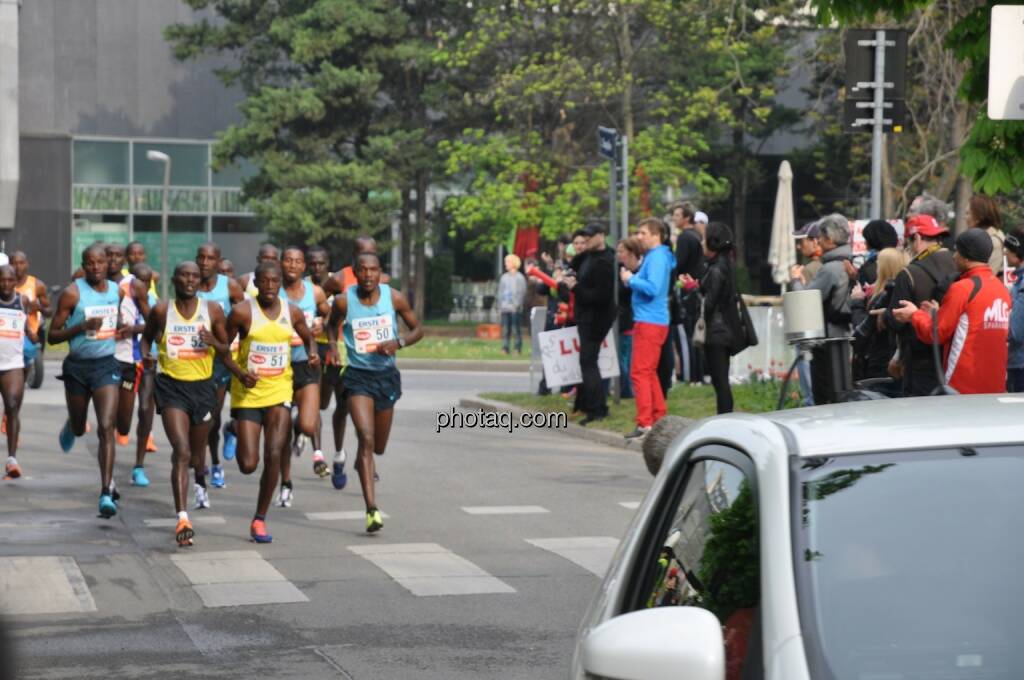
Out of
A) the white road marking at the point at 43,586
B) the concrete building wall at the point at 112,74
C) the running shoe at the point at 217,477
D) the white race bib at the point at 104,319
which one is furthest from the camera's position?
the concrete building wall at the point at 112,74

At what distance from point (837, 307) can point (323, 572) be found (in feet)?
16.6

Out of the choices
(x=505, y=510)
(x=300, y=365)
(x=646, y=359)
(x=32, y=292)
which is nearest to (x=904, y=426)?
(x=505, y=510)

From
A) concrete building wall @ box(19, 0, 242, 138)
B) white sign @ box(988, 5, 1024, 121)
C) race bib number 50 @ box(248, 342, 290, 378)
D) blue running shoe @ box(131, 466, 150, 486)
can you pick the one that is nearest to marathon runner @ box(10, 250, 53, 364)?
blue running shoe @ box(131, 466, 150, 486)

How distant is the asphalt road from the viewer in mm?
8039

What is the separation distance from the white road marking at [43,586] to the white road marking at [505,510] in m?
3.30

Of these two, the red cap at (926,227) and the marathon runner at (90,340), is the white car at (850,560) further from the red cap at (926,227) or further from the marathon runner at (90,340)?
the marathon runner at (90,340)

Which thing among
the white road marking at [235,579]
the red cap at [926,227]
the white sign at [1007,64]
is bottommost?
the white road marking at [235,579]

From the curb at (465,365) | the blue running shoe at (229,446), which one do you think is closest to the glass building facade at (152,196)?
the curb at (465,365)

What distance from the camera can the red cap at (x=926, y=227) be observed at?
11.2 meters

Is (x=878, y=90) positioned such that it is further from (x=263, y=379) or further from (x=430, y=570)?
(x=430, y=570)

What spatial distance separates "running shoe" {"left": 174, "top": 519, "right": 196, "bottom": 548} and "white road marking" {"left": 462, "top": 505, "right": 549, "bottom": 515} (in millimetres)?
2354

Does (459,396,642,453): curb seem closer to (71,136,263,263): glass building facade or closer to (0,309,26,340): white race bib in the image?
(0,309,26,340): white race bib

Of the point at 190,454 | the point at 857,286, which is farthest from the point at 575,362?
the point at 190,454

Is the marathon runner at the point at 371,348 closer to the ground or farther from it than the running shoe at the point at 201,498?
farther from it
